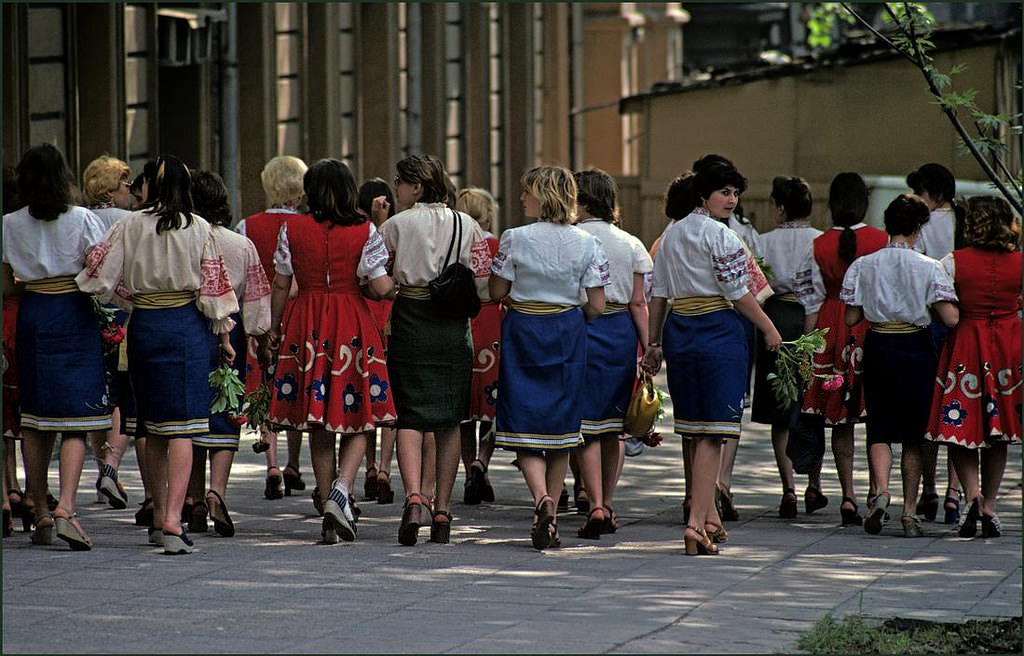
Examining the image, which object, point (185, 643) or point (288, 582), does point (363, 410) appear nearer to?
point (288, 582)

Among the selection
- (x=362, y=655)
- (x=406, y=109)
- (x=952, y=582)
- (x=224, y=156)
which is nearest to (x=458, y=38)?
(x=406, y=109)

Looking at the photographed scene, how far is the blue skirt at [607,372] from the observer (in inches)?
405

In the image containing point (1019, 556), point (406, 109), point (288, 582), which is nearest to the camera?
point (288, 582)

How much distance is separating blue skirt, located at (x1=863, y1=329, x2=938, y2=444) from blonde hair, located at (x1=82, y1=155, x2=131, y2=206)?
4184 mm

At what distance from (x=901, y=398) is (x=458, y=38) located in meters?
16.9

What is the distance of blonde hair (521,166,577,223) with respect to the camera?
9.70 metres

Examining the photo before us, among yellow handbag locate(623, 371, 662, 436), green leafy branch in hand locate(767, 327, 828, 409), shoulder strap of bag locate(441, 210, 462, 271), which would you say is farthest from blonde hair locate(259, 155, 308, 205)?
green leafy branch in hand locate(767, 327, 828, 409)

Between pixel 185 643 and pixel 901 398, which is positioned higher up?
pixel 901 398

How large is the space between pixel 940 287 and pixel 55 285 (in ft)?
14.8

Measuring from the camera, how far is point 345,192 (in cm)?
967

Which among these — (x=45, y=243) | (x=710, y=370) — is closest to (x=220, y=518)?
(x=45, y=243)

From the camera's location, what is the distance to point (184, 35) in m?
16.9

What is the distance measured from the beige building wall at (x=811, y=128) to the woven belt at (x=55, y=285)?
14936 mm

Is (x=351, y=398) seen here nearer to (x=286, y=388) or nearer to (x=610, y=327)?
(x=286, y=388)
